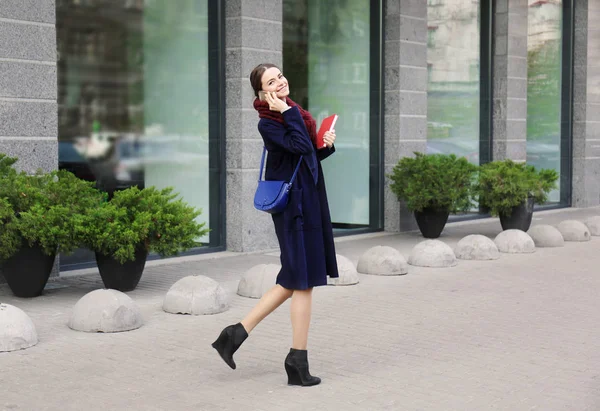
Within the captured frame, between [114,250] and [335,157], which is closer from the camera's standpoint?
[114,250]

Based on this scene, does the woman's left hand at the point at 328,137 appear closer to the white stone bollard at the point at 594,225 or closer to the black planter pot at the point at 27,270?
the black planter pot at the point at 27,270

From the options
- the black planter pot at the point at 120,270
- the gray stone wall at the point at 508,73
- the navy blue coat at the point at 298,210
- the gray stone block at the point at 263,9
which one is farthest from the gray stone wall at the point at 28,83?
the gray stone wall at the point at 508,73

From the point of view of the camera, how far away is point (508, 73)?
704 inches

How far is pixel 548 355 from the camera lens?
671 centimetres

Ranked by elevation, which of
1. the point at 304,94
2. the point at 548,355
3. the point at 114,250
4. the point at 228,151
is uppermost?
the point at 304,94

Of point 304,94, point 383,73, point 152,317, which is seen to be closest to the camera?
→ point 152,317

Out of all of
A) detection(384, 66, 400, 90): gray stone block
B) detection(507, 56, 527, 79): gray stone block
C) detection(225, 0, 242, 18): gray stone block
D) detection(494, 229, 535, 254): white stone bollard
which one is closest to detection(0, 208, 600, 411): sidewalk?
detection(494, 229, 535, 254): white stone bollard

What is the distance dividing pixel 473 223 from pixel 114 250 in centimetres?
952

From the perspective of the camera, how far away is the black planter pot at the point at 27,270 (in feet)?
28.8

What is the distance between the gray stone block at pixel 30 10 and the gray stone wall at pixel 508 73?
10.3 metres

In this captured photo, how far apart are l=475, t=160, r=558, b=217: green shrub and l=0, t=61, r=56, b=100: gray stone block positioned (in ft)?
23.3

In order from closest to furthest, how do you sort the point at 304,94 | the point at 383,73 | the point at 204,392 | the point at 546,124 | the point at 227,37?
the point at 204,392
the point at 227,37
the point at 304,94
the point at 383,73
the point at 546,124

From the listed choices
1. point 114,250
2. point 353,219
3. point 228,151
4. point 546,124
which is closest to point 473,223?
point 353,219

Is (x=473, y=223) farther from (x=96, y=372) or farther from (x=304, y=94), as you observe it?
(x=96, y=372)
